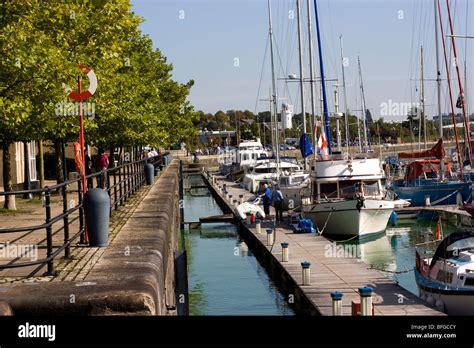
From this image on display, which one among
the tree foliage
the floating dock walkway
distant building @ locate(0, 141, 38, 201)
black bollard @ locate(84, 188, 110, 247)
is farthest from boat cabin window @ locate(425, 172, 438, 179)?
black bollard @ locate(84, 188, 110, 247)

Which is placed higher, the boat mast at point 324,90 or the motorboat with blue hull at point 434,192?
the boat mast at point 324,90

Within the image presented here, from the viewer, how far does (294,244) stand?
27.8 meters

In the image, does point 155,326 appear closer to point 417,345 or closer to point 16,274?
point 417,345

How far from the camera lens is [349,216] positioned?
32.5 meters

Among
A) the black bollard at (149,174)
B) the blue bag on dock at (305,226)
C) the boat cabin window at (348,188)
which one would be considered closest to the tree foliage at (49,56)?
the blue bag on dock at (305,226)

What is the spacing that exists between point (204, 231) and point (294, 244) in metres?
13.0

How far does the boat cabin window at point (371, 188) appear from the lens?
33.5 metres

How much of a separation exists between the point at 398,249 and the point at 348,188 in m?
3.03

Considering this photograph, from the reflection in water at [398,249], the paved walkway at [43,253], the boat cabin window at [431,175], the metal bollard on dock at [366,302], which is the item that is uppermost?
the paved walkway at [43,253]

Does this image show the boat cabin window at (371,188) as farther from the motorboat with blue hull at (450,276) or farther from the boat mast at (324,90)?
the motorboat with blue hull at (450,276)

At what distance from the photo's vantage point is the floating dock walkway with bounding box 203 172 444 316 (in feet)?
56.0

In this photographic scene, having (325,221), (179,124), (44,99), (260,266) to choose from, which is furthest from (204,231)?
(179,124)

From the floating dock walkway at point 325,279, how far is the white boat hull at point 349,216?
2.55m

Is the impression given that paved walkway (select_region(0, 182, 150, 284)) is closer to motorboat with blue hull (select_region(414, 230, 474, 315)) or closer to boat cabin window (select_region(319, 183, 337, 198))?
motorboat with blue hull (select_region(414, 230, 474, 315))
